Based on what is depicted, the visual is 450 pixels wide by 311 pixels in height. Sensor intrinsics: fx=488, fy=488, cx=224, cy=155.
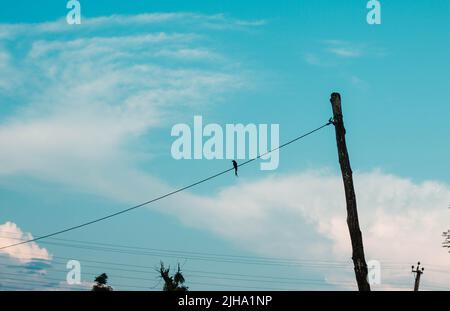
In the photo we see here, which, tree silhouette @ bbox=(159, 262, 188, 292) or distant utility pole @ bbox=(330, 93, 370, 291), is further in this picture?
tree silhouette @ bbox=(159, 262, 188, 292)

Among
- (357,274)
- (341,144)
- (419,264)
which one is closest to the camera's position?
(357,274)

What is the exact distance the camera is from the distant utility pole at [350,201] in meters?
10.8

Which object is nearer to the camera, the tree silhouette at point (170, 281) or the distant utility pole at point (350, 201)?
the distant utility pole at point (350, 201)

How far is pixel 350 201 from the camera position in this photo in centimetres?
1133

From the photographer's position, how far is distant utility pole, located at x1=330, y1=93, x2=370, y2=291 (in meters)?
10.8

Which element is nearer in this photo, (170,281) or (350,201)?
(350,201)

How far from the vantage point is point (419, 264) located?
49656 mm
